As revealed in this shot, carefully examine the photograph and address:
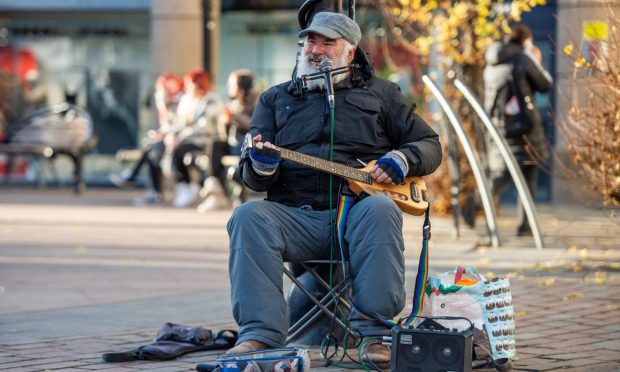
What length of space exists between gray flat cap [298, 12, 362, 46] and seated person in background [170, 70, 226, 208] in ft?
34.6

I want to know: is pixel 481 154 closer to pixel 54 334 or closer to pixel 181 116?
pixel 181 116

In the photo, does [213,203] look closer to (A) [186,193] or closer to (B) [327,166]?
(A) [186,193]

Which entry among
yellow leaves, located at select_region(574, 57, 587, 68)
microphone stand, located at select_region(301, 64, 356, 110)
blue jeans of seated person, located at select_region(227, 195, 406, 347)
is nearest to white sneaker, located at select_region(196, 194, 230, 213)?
yellow leaves, located at select_region(574, 57, 587, 68)

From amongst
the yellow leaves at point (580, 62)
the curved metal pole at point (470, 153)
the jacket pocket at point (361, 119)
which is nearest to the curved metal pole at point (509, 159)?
the curved metal pole at point (470, 153)

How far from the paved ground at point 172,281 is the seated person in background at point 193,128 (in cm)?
130

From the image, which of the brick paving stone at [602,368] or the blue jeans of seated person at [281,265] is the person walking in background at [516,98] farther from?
the blue jeans of seated person at [281,265]

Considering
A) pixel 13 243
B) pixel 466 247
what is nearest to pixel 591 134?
pixel 466 247

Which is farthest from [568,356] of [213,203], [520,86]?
[213,203]

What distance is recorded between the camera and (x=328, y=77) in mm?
6090

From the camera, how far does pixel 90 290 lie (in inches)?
352

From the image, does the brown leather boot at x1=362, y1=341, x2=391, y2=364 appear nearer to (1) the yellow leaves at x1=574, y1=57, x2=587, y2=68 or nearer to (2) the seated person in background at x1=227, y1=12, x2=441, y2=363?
(2) the seated person in background at x1=227, y1=12, x2=441, y2=363

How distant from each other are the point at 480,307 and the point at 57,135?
15032mm

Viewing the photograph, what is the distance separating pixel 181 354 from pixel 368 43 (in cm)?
1576

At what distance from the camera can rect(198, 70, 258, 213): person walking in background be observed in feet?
51.0
